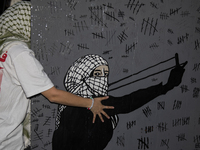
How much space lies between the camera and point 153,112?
161cm

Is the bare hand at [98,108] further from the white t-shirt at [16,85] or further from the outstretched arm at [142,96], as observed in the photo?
the white t-shirt at [16,85]

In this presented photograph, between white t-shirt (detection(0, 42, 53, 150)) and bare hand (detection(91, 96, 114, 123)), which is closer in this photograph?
white t-shirt (detection(0, 42, 53, 150))

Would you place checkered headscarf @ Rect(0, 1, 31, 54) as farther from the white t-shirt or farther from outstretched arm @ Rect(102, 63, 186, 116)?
outstretched arm @ Rect(102, 63, 186, 116)

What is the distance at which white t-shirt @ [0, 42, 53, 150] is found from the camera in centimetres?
109

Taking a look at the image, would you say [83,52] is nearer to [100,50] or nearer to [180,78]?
[100,50]

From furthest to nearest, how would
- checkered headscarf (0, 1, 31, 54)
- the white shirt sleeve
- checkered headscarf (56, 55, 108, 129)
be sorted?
1. checkered headscarf (56, 55, 108, 129)
2. checkered headscarf (0, 1, 31, 54)
3. the white shirt sleeve

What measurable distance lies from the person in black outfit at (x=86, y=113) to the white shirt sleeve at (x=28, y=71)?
281 mm

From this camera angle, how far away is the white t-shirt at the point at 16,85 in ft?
3.56

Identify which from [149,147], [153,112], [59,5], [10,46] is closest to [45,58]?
[10,46]

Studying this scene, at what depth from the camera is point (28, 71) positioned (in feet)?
3.56

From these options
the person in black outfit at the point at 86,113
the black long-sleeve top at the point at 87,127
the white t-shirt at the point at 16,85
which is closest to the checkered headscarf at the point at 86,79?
the person in black outfit at the point at 86,113

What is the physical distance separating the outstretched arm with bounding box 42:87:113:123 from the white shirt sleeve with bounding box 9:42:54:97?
6 centimetres

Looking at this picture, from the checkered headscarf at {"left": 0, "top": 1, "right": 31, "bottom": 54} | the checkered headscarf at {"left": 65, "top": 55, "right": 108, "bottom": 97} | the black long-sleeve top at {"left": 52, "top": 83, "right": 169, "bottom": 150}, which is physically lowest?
the black long-sleeve top at {"left": 52, "top": 83, "right": 169, "bottom": 150}

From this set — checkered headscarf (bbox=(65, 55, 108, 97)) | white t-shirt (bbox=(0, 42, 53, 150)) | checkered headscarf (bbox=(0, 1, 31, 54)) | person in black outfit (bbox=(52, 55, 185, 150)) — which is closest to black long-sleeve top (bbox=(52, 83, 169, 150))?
person in black outfit (bbox=(52, 55, 185, 150))
